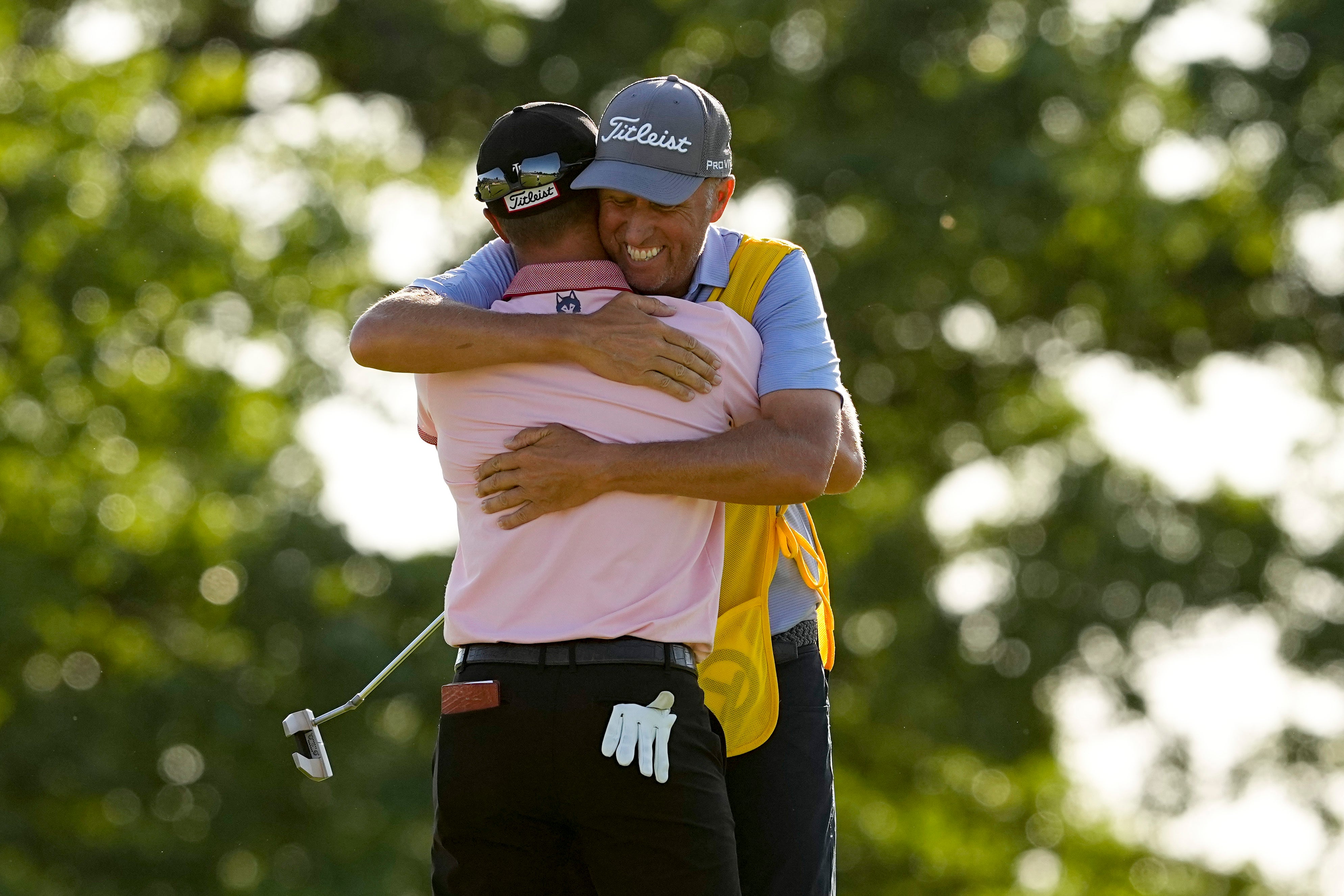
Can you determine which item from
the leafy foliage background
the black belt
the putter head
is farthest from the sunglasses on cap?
the leafy foliage background

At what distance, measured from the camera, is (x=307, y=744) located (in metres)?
3.44

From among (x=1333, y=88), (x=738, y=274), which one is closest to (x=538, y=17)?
(x=1333, y=88)

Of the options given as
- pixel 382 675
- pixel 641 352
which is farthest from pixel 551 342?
pixel 382 675

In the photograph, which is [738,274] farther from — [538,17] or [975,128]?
[538,17]

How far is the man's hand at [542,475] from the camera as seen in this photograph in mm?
2869

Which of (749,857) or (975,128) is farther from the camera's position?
(975,128)

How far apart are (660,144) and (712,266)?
26 centimetres

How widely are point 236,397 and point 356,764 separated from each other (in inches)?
130

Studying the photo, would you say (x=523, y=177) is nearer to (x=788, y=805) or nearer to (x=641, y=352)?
(x=641, y=352)

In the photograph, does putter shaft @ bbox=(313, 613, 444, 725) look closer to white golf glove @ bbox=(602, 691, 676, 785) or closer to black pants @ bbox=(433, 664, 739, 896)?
black pants @ bbox=(433, 664, 739, 896)

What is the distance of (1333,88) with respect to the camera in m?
13.1

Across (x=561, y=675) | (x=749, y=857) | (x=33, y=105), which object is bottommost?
(x=749, y=857)

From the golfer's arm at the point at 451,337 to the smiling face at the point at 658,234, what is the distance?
0.96 feet

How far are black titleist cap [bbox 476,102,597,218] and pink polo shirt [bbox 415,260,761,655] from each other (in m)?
0.12
